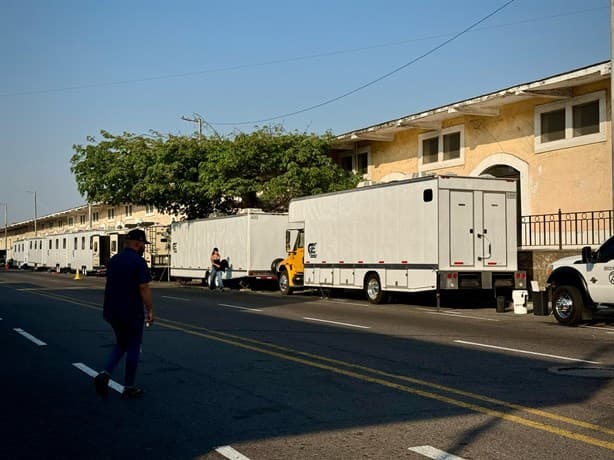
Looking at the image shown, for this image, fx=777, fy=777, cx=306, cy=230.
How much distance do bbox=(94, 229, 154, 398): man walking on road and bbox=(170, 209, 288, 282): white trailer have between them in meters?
22.2

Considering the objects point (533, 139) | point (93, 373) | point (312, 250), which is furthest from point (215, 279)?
point (93, 373)

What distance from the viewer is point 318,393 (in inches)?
324

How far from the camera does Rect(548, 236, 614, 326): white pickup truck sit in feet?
49.2

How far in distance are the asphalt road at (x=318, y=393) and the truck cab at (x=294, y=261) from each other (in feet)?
38.6

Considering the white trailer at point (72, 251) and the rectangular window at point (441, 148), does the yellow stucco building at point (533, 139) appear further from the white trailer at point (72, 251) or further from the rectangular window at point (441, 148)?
the white trailer at point (72, 251)

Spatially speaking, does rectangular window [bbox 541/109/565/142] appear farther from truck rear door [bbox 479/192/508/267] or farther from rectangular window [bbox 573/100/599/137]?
truck rear door [bbox 479/192/508/267]

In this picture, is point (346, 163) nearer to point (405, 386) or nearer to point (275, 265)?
point (275, 265)

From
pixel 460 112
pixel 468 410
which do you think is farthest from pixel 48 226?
pixel 468 410

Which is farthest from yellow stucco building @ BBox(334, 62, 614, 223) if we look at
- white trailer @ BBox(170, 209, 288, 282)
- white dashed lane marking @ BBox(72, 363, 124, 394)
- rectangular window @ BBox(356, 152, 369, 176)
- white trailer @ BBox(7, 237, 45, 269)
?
white trailer @ BBox(7, 237, 45, 269)

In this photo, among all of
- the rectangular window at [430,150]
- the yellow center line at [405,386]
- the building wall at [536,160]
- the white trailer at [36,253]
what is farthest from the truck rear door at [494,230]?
the white trailer at [36,253]

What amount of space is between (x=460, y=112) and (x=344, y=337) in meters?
15.9

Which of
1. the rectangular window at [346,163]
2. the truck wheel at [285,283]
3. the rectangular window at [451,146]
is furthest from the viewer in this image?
the rectangular window at [346,163]

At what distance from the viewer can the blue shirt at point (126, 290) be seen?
26.7 feet

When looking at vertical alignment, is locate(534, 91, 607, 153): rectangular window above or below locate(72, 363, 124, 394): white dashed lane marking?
above
